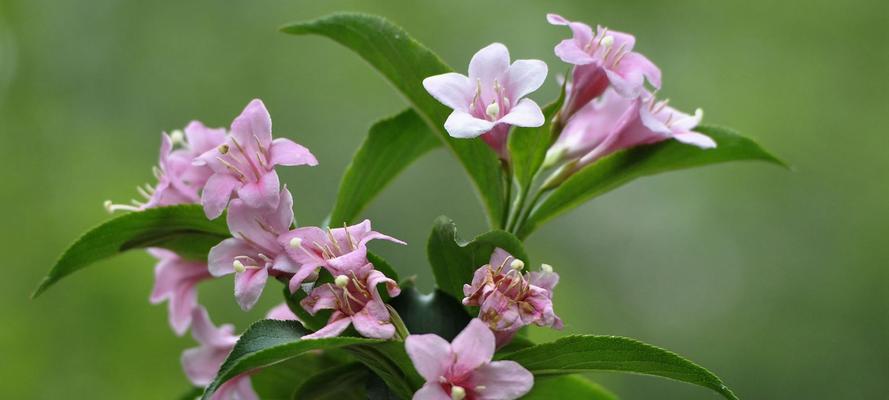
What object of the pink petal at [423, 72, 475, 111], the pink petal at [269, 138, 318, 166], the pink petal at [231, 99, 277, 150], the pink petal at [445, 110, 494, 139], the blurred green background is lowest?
the blurred green background

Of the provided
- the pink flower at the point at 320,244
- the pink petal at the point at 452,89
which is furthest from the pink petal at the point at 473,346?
the pink petal at the point at 452,89

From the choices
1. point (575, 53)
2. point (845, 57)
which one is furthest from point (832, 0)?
point (575, 53)

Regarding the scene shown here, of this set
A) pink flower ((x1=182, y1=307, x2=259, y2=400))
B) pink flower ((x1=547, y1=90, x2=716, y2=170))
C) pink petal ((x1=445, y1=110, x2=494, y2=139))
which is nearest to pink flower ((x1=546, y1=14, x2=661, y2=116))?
pink flower ((x1=547, y1=90, x2=716, y2=170))

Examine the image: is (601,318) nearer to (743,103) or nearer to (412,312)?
(743,103)

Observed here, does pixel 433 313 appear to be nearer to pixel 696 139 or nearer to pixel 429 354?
pixel 429 354

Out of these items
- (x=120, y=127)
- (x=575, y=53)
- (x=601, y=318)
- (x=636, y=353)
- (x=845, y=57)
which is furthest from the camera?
(x=845, y=57)

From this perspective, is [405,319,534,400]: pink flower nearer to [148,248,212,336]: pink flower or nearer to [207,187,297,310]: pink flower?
[207,187,297,310]: pink flower
